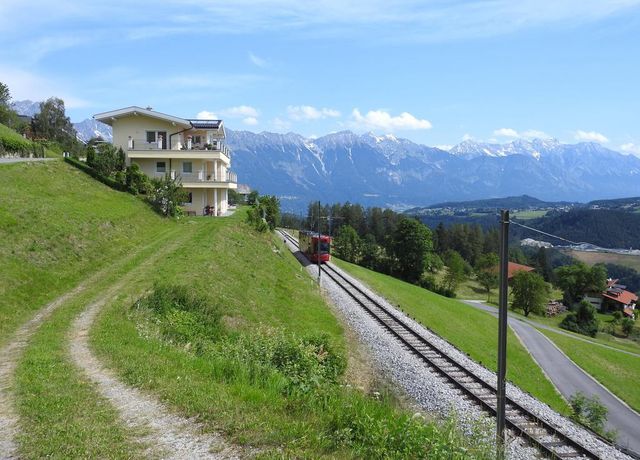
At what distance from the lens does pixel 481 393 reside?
18.3 m

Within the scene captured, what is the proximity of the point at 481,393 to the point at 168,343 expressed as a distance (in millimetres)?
11194

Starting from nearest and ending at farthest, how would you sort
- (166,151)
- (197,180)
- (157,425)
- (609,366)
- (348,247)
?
(157,425) → (609,366) → (166,151) → (197,180) → (348,247)

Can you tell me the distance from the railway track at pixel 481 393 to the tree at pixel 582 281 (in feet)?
317

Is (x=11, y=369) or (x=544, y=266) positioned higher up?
(x=11, y=369)

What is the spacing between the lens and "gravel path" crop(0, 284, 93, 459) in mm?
7512

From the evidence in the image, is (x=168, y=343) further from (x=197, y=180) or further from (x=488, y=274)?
(x=488, y=274)

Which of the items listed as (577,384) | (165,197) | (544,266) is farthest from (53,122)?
(544,266)

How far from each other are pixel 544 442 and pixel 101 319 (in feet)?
43.7

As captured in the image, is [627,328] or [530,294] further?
[627,328]

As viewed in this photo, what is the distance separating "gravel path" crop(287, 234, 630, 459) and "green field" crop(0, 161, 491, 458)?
1.08m

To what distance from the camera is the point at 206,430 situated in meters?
8.12

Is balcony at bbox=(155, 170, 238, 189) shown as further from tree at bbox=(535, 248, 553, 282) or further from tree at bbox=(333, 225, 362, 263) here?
tree at bbox=(535, 248, 553, 282)

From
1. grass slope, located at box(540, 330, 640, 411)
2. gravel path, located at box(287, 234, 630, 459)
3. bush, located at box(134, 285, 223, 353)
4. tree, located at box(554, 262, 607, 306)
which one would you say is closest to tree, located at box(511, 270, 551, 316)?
grass slope, located at box(540, 330, 640, 411)

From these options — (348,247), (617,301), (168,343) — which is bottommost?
(617,301)
